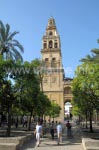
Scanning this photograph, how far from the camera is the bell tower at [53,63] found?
84875 millimetres

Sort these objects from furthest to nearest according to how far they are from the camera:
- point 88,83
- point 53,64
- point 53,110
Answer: point 53,64 → point 53,110 → point 88,83

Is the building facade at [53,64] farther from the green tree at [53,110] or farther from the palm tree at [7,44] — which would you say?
the palm tree at [7,44]

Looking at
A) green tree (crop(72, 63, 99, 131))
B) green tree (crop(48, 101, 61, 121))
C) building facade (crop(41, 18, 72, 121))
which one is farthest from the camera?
building facade (crop(41, 18, 72, 121))

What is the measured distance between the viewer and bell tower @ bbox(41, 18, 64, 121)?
8488 cm

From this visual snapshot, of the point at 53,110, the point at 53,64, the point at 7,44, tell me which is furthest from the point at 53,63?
the point at 7,44

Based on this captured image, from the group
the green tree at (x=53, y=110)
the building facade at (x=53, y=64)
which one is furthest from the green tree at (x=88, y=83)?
the building facade at (x=53, y=64)

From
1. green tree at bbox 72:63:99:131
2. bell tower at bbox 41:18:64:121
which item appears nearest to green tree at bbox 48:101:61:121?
bell tower at bbox 41:18:64:121

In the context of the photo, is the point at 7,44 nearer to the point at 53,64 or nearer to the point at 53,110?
the point at 53,110

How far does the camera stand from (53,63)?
85875 millimetres

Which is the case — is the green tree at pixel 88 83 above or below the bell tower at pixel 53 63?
below

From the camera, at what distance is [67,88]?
9575cm

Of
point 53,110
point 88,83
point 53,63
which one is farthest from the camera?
point 53,63

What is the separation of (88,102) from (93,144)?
8.88m

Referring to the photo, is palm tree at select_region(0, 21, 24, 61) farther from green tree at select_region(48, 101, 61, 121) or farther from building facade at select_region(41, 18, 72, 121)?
building facade at select_region(41, 18, 72, 121)
